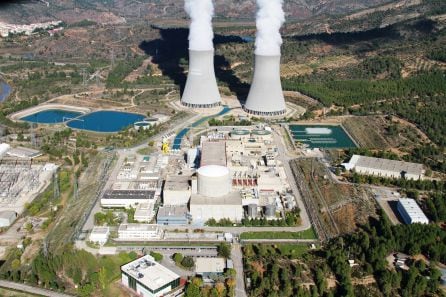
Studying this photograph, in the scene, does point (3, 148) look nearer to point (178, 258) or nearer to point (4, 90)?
point (178, 258)

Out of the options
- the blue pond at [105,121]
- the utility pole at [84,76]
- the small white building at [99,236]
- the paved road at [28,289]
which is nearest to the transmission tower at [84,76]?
the utility pole at [84,76]

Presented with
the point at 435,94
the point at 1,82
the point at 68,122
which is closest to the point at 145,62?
the point at 1,82

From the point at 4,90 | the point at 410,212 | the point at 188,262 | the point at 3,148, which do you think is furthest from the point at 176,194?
the point at 4,90

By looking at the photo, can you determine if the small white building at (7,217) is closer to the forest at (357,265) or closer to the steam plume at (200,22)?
the forest at (357,265)

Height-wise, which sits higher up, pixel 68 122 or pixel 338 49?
pixel 338 49

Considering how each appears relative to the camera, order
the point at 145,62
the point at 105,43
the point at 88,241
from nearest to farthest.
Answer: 1. the point at 88,241
2. the point at 145,62
3. the point at 105,43

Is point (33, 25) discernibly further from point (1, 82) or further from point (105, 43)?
point (1, 82)
